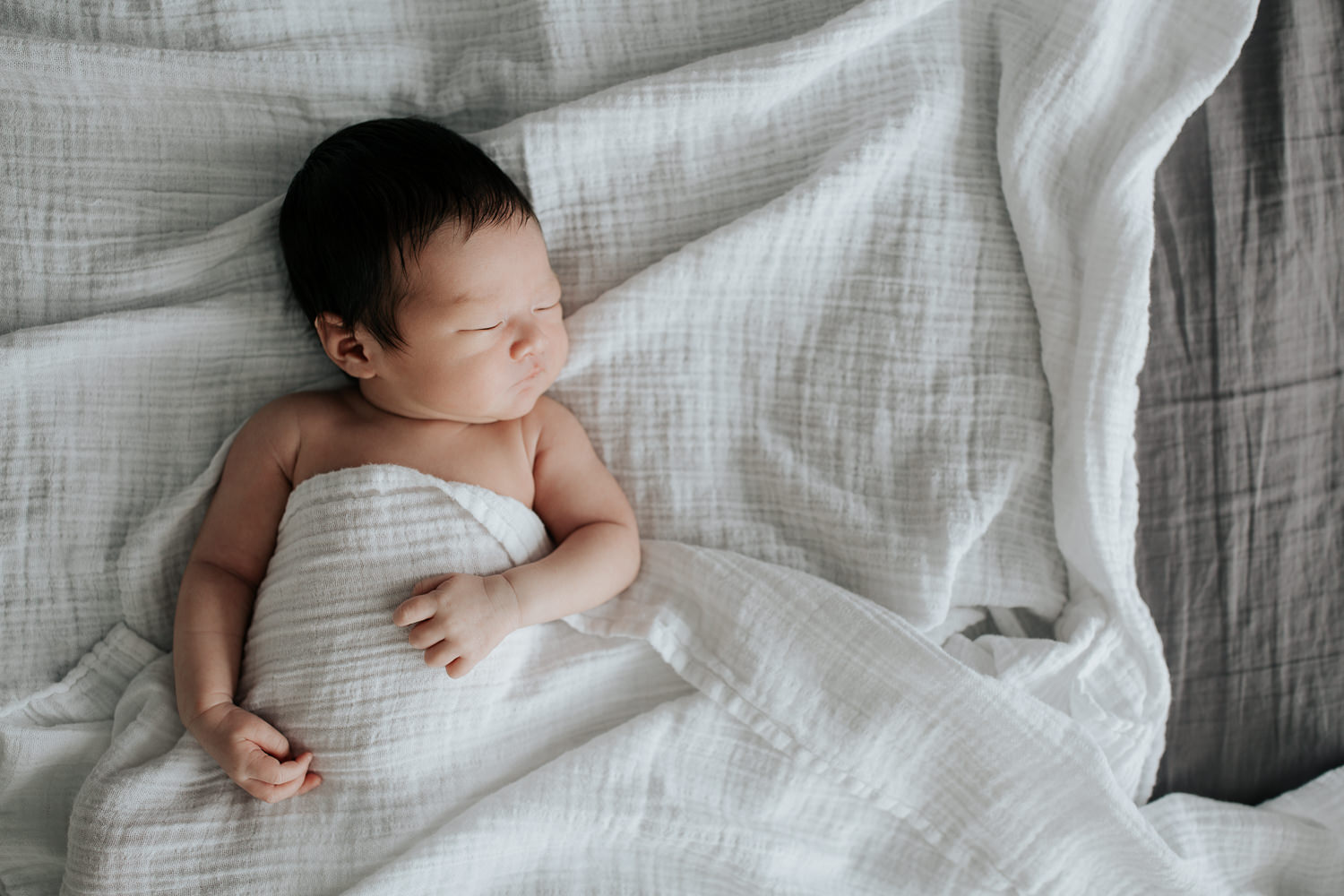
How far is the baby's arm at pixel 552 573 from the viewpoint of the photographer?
990 mm

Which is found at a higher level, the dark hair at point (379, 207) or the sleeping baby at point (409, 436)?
the dark hair at point (379, 207)

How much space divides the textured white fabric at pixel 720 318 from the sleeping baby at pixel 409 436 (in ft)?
0.25

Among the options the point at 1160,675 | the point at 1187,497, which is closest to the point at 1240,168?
the point at 1187,497

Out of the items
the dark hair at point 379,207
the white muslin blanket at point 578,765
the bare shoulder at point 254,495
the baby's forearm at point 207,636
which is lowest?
the white muslin blanket at point 578,765

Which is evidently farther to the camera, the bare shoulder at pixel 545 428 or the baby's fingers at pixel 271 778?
the bare shoulder at pixel 545 428

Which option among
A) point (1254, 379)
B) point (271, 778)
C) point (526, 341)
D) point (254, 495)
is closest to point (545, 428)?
point (526, 341)

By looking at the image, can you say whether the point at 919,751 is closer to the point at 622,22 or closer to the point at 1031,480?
the point at 1031,480

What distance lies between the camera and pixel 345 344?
3.52 ft

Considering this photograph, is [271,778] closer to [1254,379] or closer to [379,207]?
[379,207]

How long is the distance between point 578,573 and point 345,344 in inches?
15.2

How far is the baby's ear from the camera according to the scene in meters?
1.06

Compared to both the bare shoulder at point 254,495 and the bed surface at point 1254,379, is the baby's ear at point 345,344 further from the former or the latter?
the bed surface at point 1254,379

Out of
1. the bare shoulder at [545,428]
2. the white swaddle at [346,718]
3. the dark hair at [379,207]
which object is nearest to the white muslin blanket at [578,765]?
the white swaddle at [346,718]

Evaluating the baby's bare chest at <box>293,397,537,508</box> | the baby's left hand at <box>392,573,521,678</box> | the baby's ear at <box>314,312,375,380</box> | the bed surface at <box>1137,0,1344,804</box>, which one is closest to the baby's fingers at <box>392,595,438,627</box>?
the baby's left hand at <box>392,573,521,678</box>
